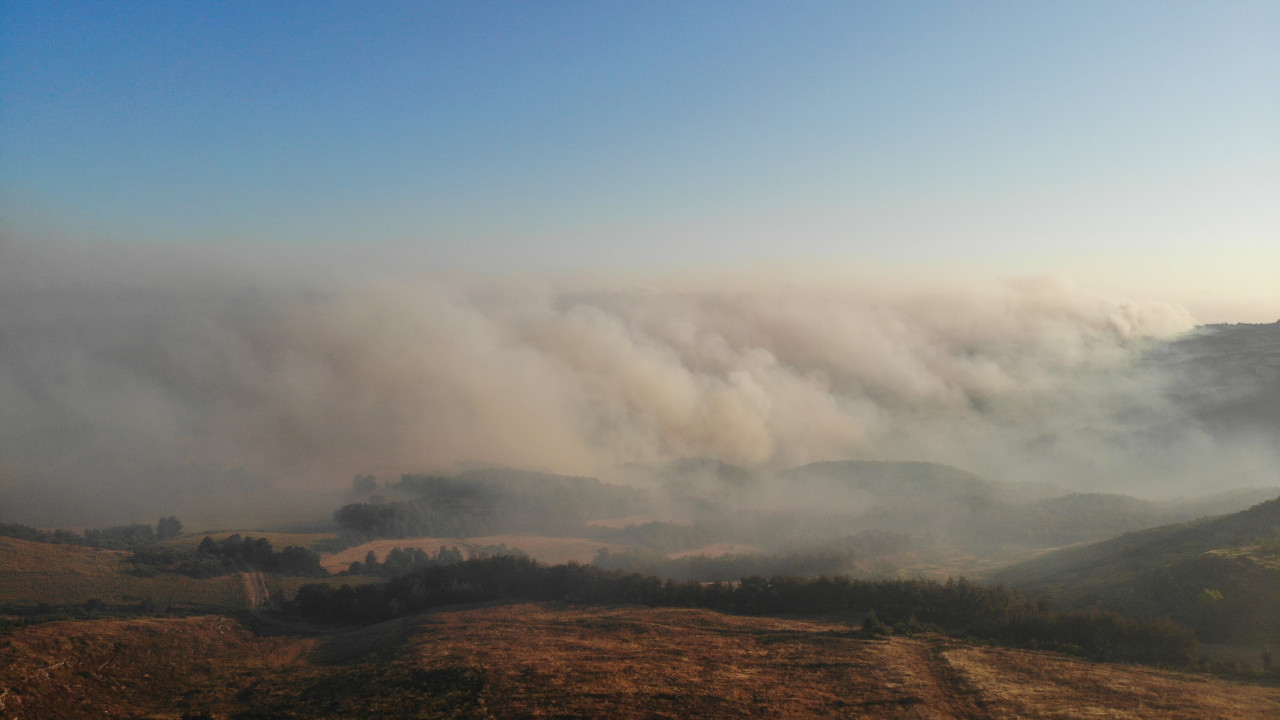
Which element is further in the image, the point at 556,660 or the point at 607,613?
the point at 607,613

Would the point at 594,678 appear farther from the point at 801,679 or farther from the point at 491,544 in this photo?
the point at 491,544

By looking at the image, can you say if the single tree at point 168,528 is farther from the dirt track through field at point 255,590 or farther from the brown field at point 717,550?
the brown field at point 717,550

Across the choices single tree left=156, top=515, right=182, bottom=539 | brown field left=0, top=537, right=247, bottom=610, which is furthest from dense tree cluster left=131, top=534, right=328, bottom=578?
single tree left=156, top=515, right=182, bottom=539

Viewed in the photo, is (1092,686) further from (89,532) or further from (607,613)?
(89,532)

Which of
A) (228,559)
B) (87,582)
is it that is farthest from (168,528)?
(87,582)

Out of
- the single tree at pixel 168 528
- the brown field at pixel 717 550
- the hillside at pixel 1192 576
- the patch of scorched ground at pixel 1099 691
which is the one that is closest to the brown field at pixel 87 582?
the single tree at pixel 168 528

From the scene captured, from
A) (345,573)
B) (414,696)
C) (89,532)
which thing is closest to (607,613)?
(414,696)
